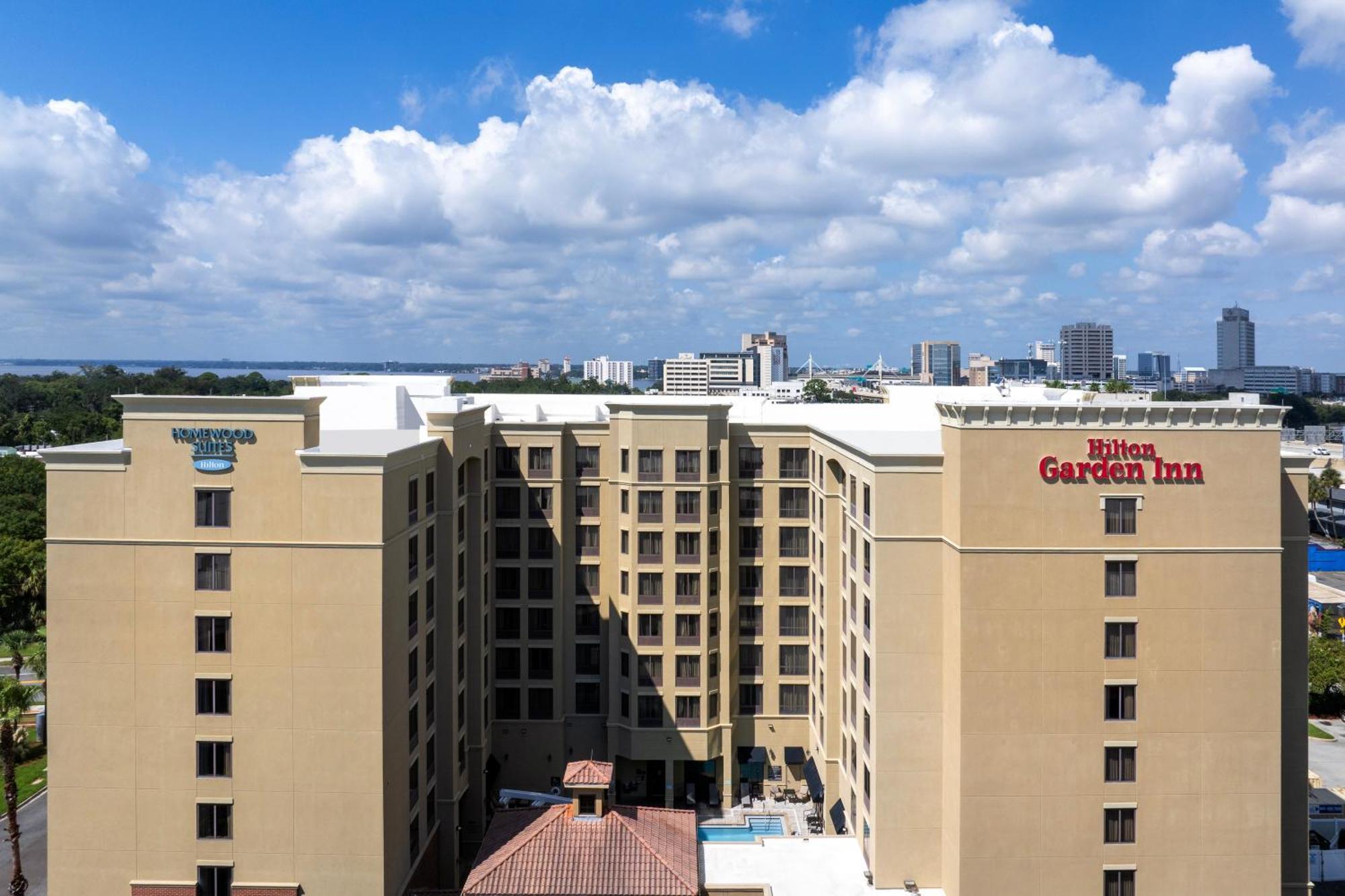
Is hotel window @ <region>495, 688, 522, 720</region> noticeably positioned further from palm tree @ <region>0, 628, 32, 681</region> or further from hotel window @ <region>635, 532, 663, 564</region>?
palm tree @ <region>0, 628, 32, 681</region>

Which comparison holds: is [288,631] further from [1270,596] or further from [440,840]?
[1270,596]

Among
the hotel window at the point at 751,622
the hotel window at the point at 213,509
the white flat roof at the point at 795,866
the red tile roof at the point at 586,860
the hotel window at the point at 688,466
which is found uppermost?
the hotel window at the point at 688,466

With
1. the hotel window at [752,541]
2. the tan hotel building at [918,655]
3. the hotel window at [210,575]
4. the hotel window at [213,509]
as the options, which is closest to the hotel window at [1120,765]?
the tan hotel building at [918,655]

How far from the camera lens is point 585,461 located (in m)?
57.9

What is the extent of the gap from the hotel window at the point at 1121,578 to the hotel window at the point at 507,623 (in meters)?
36.0

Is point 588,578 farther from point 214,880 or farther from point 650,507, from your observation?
point 214,880

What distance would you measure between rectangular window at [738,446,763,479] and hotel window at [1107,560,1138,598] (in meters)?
25.1

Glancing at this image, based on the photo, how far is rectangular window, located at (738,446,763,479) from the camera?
190ft

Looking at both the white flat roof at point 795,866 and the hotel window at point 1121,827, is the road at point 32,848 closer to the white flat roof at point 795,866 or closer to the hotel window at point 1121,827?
the white flat roof at point 795,866

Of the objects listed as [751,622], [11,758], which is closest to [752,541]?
[751,622]

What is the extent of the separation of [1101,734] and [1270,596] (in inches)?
364

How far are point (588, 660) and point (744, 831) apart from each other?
1511 centimetres

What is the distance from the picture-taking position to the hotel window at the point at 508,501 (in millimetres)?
57375

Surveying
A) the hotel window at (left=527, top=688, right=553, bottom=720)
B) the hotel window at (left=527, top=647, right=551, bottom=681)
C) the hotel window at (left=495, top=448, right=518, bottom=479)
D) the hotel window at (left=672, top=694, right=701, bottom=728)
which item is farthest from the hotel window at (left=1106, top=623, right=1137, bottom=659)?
the hotel window at (left=495, top=448, right=518, bottom=479)
